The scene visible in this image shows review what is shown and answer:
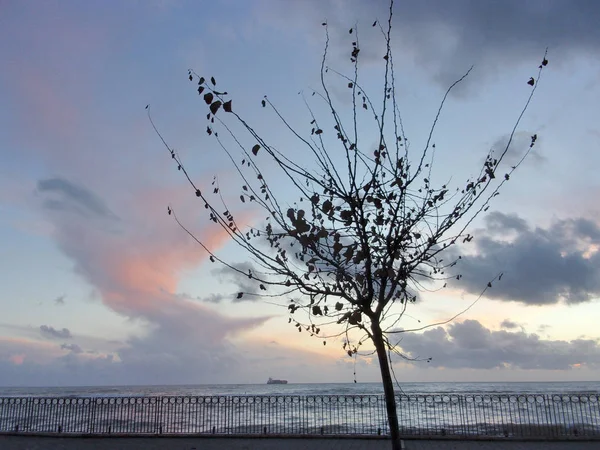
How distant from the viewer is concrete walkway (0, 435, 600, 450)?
54.4 ft

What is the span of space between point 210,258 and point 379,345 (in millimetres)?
2607

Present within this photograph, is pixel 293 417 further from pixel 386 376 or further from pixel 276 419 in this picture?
pixel 386 376

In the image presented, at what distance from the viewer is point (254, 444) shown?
1745 cm

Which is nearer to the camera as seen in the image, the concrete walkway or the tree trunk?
the tree trunk

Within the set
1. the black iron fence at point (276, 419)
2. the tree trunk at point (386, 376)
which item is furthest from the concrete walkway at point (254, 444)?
the tree trunk at point (386, 376)

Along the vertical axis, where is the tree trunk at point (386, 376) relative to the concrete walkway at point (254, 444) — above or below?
above

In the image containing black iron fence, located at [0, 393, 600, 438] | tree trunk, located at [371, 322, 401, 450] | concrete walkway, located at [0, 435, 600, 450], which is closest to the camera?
tree trunk, located at [371, 322, 401, 450]

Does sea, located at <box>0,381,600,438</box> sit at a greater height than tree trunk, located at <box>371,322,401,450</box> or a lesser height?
lesser

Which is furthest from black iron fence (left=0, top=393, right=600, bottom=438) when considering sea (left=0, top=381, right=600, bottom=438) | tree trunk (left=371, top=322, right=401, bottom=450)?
tree trunk (left=371, top=322, right=401, bottom=450)

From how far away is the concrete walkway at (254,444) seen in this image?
16.6 m

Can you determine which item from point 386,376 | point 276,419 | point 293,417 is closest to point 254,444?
point 276,419

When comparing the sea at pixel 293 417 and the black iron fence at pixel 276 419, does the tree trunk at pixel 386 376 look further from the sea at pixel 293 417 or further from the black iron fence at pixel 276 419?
the black iron fence at pixel 276 419

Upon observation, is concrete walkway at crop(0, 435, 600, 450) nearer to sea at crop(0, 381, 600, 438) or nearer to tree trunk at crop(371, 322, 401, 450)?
sea at crop(0, 381, 600, 438)

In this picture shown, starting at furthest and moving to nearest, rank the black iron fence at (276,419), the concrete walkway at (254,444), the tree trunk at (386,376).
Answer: the black iron fence at (276,419)
the concrete walkway at (254,444)
the tree trunk at (386,376)
